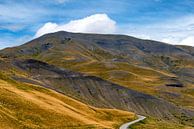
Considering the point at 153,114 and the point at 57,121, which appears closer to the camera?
the point at 57,121

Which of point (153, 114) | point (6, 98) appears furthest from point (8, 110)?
point (153, 114)

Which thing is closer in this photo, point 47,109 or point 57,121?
point 57,121

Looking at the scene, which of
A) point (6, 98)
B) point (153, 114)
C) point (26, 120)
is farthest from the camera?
point (153, 114)

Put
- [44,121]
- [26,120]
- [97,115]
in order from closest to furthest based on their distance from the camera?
[26,120] → [44,121] → [97,115]

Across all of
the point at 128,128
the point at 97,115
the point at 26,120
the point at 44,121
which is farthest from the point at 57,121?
the point at 97,115

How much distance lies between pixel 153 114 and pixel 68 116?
11369 centimetres

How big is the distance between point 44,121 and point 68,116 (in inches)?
453

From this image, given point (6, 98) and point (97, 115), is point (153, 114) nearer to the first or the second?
point (97, 115)

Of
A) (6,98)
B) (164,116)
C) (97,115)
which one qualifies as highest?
(6,98)

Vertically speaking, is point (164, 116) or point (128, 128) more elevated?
point (128, 128)

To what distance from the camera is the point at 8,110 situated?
75.5 metres

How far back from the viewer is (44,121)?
79.1 meters

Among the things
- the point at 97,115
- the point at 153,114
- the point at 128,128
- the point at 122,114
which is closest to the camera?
the point at 128,128

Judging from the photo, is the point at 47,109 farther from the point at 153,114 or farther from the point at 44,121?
the point at 153,114
